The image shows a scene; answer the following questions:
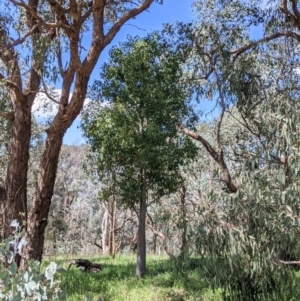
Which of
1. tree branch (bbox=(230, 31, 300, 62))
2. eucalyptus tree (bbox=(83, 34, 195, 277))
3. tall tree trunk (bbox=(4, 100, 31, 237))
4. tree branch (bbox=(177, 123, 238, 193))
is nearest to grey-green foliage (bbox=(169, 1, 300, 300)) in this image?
tree branch (bbox=(177, 123, 238, 193))

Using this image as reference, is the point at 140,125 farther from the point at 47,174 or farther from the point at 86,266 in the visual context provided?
the point at 86,266

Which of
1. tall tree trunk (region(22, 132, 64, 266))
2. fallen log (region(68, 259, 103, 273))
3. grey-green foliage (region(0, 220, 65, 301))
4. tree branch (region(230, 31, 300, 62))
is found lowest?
fallen log (region(68, 259, 103, 273))

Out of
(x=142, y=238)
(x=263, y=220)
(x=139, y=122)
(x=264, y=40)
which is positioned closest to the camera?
(x=263, y=220)

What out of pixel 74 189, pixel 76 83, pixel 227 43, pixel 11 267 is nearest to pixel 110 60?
pixel 76 83

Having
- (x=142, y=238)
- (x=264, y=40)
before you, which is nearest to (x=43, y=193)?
(x=142, y=238)

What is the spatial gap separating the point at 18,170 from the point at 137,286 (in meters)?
2.52

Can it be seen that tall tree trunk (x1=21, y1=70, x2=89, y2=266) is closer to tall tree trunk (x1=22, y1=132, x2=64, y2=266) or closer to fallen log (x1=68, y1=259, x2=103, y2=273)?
tall tree trunk (x1=22, y1=132, x2=64, y2=266)

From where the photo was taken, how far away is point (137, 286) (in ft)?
20.4

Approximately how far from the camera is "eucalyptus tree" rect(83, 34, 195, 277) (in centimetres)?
700

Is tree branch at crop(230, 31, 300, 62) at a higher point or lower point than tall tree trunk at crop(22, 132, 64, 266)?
higher

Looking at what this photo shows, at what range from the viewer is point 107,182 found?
24.9 ft

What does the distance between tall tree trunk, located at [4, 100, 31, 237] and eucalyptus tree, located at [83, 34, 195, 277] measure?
1094 millimetres

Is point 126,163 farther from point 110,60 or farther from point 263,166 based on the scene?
point 263,166

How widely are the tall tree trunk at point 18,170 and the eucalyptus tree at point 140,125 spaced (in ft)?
3.59
